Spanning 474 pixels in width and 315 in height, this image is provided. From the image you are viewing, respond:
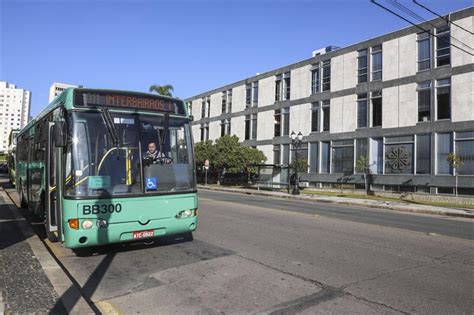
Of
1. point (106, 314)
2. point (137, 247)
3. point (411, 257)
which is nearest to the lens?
point (106, 314)

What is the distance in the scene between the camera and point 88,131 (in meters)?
7.05

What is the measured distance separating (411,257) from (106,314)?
5.81m

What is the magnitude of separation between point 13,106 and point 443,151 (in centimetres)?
6583

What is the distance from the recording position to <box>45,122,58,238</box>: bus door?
750 cm

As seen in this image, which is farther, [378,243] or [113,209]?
[378,243]

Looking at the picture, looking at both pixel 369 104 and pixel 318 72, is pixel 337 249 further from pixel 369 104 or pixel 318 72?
pixel 318 72

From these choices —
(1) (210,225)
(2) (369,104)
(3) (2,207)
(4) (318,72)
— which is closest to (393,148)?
(2) (369,104)

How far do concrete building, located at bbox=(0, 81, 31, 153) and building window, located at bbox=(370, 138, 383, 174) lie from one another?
57.2 m

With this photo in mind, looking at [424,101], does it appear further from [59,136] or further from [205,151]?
[59,136]

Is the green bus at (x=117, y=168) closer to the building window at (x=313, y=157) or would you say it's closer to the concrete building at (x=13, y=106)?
the building window at (x=313, y=157)

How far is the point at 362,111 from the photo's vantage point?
34.3m

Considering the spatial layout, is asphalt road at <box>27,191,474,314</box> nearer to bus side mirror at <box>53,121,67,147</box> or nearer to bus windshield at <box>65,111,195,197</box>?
bus windshield at <box>65,111,195,197</box>

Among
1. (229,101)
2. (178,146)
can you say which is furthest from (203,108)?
(178,146)

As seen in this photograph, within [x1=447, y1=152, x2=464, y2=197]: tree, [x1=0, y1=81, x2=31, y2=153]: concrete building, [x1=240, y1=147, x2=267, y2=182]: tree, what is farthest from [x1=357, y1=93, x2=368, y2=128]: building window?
[x1=0, y1=81, x2=31, y2=153]: concrete building
